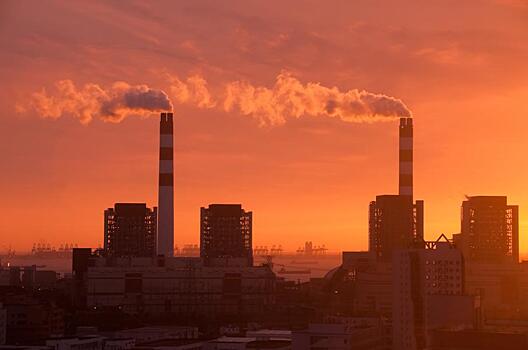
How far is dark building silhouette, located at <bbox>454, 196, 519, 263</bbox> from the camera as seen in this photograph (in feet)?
293

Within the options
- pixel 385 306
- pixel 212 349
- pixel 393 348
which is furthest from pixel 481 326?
pixel 385 306

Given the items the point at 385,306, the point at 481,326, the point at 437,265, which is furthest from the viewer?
the point at 385,306

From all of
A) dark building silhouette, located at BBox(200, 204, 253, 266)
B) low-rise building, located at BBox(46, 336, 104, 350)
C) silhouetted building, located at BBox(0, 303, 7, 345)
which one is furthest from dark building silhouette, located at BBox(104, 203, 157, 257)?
low-rise building, located at BBox(46, 336, 104, 350)

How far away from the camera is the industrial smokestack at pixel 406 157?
7819cm

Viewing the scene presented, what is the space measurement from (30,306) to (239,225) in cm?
2622

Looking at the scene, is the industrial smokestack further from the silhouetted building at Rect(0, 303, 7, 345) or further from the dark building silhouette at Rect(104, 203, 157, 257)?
the silhouetted building at Rect(0, 303, 7, 345)

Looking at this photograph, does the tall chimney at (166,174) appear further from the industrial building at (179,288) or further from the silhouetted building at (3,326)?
the silhouetted building at (3,326)

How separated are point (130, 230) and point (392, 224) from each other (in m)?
17.7

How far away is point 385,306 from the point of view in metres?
71.8

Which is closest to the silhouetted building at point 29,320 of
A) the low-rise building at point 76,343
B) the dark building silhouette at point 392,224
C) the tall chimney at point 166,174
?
the low-rise building at point 76,343

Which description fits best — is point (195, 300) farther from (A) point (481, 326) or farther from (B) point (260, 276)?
(A) point (481, 326)

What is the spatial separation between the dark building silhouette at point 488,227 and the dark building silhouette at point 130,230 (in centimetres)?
2292

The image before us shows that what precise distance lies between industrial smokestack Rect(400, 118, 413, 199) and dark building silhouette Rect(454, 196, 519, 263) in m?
12.0

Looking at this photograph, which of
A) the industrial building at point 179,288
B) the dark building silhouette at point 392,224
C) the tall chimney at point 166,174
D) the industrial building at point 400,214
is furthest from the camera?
the dark building silhouette at point 392,224
